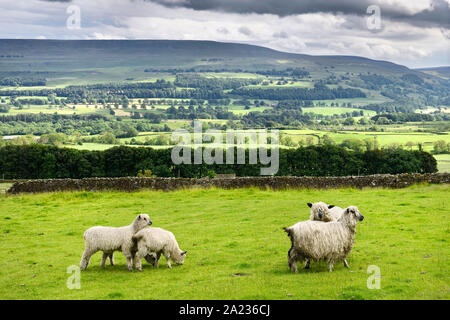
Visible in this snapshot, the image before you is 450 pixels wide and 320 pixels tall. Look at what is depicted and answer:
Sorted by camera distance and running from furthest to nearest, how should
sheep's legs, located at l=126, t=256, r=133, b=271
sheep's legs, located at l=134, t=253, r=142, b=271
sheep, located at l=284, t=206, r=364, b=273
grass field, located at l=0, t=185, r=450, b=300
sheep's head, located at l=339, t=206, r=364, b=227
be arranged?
sheep's legs, located at l=126, t=256, r=133, b=271 → sheep's legs, located at l=134, t=253, r=142, b=271 → sheep's head, located at l=339, t=206, r=364, b=227 → sheep, located at l=284, t=206, r=364, b=273 → grass field, located at l=0, t=185, r=450, b=300

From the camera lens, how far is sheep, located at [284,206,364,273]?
41.1 ft

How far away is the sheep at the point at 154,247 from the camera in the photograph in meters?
13.8

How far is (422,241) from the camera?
51.1 feet

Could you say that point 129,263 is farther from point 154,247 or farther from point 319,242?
point 319,242

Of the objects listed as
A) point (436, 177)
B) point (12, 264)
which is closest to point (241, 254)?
point (12, 264)

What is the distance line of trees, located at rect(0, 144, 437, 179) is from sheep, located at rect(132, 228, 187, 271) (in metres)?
46.3

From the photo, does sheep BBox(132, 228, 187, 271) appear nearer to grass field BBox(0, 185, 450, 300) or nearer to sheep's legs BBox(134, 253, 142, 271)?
sheep's legs BBox(134, 253, 142, 271)

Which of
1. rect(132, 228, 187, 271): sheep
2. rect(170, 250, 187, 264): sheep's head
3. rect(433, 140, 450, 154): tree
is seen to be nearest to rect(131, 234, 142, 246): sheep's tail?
rect(132, 228, 187, 271): sheep

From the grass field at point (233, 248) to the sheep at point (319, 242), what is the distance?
0.38 m

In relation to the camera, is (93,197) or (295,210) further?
(93,197)

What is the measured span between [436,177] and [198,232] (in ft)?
62.6

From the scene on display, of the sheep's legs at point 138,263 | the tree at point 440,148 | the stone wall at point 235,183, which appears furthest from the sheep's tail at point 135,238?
the tree at point 440,148

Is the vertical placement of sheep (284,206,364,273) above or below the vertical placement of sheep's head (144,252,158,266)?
above
